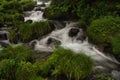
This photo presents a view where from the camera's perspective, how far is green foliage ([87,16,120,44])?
11.3 meters

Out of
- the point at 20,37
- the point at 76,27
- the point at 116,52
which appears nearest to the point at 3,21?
the point at 20,37

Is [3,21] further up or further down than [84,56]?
further down

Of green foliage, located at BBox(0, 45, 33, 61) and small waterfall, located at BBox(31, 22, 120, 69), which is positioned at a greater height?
green foliage, located at BBox(0, 45, 33, 61)

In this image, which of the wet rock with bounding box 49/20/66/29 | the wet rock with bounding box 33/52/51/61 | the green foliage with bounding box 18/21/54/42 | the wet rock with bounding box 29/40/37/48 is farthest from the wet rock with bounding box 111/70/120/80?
the wet rock with bounding box 49/20/66/29

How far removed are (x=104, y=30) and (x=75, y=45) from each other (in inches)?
58.7

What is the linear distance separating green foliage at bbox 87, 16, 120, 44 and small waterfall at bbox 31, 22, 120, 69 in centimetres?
44

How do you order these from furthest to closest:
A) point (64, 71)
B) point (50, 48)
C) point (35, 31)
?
point (35, 31) → point (50, 48) → point (64, 71)

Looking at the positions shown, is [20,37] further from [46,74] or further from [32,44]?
[46,74]

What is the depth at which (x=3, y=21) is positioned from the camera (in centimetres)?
1611

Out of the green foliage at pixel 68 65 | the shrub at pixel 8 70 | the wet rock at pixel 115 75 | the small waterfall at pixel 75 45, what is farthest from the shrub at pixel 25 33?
the shrub at pixel 8 70

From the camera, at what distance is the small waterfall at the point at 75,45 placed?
33.8ft

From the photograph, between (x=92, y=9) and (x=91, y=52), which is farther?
(x=92, y=9)

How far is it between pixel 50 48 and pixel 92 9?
313cm

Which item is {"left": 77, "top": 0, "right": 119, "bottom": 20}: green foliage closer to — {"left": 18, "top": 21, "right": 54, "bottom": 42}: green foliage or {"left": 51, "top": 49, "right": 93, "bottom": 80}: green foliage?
{"left": 18, "top": 21, "right": 54, "bottom": 42}: green foliage
